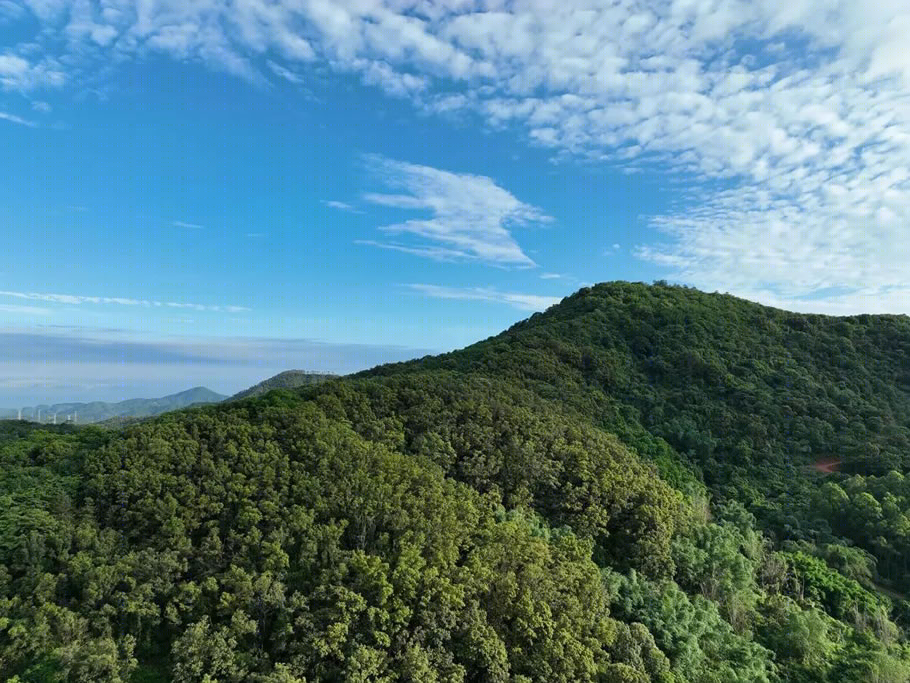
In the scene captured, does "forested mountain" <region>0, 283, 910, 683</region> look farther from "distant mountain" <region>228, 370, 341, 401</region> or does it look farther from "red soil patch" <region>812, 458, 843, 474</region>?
"distant mountain" <region>228, 370, 341, 401</region>

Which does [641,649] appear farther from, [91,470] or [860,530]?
[860,530]

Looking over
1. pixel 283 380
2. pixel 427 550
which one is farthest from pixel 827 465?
pixel 283 380

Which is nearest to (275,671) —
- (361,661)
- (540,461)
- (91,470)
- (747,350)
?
(361,661)

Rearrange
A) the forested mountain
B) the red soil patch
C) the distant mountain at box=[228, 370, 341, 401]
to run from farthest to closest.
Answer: the distant mountain at box=[228, 370, 341, 401]
the red soil patch
the forested mountain

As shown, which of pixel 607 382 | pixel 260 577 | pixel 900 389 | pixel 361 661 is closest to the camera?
pixel 361 661

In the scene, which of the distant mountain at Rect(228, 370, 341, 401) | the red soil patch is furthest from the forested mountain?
the distant mountain at Rect(228, 370, 341, 401)

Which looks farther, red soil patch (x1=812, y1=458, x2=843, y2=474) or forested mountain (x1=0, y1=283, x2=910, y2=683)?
red soil patch (x1=812, y1=458, x2=843, y2=474)
